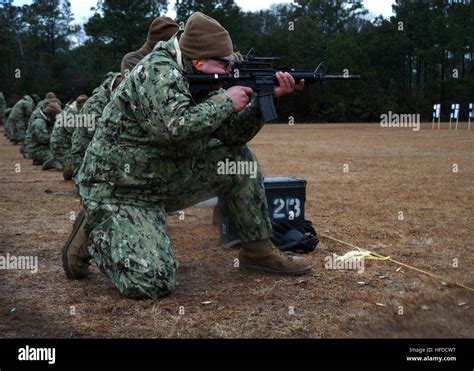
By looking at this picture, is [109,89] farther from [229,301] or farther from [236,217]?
[229,301]

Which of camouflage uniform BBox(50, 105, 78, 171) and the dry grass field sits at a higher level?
camouflage uniform BBox(50, 105, 78, 171)

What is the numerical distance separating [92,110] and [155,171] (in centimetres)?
425

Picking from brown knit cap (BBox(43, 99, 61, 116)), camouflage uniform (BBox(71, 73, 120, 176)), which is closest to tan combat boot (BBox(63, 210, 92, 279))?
camouflage uniform (BBox(71, 73, 120, 176))

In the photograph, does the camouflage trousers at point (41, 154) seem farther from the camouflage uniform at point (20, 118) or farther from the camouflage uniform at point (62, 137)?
the camouflage uniform at point (20, 118)

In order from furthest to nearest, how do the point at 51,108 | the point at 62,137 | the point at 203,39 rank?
the point at 51,108, the point at 62,137, the point at 203,39

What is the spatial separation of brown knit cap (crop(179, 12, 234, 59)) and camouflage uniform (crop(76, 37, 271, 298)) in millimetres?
104

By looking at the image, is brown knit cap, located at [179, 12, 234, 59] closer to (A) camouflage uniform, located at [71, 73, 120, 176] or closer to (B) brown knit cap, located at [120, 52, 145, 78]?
(B) brown knit cap, located at [120, 52, 145, 78]

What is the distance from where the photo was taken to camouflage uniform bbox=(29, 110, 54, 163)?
1445cm

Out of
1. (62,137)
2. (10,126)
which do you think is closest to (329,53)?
(10,126)

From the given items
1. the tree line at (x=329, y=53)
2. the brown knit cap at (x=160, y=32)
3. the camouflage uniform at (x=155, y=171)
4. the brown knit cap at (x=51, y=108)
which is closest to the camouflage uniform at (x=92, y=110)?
the brown knit cap at (x=160, y=32)

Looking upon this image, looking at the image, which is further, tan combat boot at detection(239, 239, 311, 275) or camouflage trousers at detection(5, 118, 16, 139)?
camouflage trousers at detection(5, 118, 16, 139)

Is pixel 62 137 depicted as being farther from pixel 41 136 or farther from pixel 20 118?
pixel 20 118

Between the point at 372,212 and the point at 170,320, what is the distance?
4.11 m

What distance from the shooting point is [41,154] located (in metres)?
14.6
